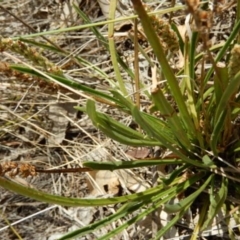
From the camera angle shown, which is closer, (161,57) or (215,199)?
(161,57)

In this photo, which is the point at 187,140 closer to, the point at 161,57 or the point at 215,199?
the point at 215,199

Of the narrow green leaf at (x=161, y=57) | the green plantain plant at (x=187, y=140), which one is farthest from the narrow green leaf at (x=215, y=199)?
the narrow green leaf at (x=161, y=57)

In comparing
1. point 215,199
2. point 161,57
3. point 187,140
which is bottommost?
point 215,199

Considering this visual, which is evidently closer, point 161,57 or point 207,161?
point 161,57

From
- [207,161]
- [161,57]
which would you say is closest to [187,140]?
[207,161]

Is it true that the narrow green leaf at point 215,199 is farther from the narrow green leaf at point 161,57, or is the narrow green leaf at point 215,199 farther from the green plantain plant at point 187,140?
the narrow green leaf at point 161,57

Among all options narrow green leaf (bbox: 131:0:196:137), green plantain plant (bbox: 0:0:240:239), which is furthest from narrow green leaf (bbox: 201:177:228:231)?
narrow green leaf (bbox: 131:0:196:137)

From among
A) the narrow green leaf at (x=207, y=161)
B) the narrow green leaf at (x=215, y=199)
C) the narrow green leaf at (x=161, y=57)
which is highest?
the narrow green leaf at (x=161, y=57)

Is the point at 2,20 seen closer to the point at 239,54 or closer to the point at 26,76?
the point at 26,76

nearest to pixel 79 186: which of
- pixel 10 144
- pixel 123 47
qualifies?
pixel 10 144

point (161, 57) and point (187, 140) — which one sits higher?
point (161, 57)

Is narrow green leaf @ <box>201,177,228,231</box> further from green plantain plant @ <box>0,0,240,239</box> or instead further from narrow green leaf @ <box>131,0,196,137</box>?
narrow green leaf @ <box>131,0,196,137</box>

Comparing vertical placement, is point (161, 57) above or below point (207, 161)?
above
